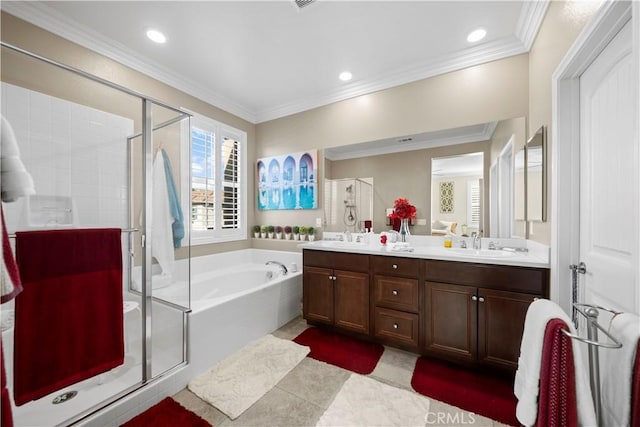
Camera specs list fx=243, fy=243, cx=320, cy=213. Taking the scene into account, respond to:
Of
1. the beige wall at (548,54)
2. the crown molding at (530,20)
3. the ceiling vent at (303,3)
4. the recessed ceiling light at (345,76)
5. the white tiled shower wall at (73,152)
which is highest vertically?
the ceiling vent at (303,3)

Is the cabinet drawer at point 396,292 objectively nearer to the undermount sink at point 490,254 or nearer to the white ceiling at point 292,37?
the undermount sink at point 490,254

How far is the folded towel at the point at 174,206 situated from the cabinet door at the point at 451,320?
1.92 m

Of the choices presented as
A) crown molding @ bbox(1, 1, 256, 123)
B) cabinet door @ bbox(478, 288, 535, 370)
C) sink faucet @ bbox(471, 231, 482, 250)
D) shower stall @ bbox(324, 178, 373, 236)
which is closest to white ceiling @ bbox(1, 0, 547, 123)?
crown molding @ bbox(1, 1, 256, 123)

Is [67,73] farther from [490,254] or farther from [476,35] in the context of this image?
[490,254]

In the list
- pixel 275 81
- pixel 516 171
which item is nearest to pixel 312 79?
pixel 275 81

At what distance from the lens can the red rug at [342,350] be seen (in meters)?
1.90

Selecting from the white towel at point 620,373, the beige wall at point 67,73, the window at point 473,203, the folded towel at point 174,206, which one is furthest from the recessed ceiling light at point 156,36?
the white towel at point 620,373

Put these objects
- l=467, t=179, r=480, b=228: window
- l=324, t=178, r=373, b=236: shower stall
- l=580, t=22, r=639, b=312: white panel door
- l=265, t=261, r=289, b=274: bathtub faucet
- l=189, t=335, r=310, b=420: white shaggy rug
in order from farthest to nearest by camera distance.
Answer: l=265, t=261, r=289, b=274: bathtub faucet → l=324, t=178, r=373, b=236: shower stall → l=467, t=179, r=480, b=228: window → l=189, t=335, r=310, b=420: white shaggy rug → l=580, t=22, r=639, b=312: white panel door

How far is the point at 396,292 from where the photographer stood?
6.61 ft

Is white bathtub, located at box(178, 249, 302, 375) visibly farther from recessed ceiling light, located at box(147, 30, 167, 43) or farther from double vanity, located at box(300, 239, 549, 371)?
recessed ceiling light, located at box(147, 30, 167, 43)

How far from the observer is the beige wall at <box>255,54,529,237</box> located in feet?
6.93

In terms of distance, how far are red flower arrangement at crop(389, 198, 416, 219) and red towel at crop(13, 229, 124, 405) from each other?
222cm

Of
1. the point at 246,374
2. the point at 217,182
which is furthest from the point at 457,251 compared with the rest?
the point at 217,182

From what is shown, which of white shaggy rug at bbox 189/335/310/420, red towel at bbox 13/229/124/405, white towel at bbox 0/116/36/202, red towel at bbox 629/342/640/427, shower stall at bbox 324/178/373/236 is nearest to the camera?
red towel at bbox 629/342/640/427
